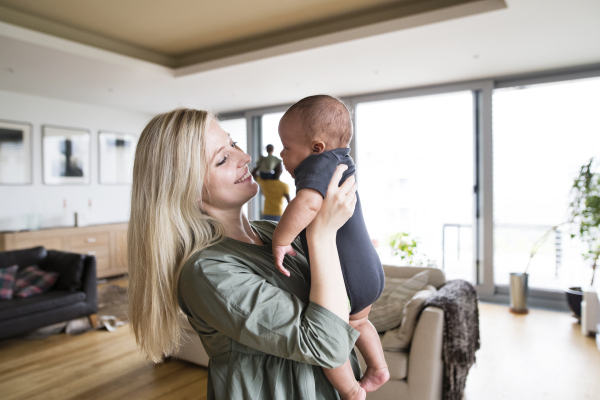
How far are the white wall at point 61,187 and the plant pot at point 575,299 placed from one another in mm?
6464

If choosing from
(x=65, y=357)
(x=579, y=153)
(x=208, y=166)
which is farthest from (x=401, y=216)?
(x=208, y=166)

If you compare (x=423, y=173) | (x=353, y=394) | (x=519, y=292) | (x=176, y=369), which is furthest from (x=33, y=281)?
(x=519, y=292)

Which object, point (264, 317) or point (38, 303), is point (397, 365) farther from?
point (38, 303)

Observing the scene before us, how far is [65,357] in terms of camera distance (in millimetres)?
3420

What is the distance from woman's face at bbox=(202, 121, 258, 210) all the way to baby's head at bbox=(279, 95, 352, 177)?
150 mm

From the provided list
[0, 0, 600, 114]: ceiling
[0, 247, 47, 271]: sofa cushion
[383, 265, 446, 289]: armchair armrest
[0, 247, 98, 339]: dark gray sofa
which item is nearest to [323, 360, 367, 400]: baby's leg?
[383, 265, 446, 289]: armchair armrest

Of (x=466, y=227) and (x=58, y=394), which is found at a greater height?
(x=466, y=227)

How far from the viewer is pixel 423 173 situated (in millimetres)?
5508

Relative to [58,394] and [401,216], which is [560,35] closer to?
[401,216]

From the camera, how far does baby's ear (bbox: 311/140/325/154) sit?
105 centimetres

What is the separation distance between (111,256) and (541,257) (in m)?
6.02

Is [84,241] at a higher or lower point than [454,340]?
higher

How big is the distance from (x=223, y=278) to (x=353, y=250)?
1.06 ft

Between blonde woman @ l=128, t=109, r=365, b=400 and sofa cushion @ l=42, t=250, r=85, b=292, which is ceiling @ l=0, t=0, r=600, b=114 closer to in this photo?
sofa cushion @ l=42, t=250, r=85, b=292
